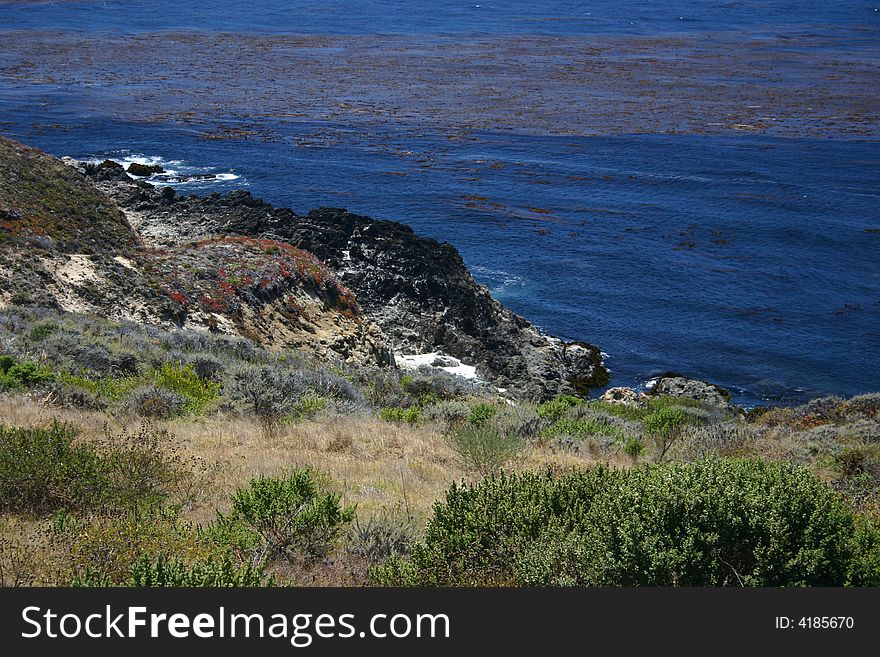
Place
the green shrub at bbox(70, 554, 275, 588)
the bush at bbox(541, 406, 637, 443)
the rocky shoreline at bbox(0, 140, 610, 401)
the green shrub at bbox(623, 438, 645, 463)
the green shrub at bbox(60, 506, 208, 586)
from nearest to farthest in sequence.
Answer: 1. the green shrub at bbox(70, 554, 275, 588)
2. the green shrub at bbox(60, 506, 208, 586)
3. the green shrub at bbox(623, 438, 645, 463)
4. the bush at bbox(541, 406, 637, 443)
5. the rocky shoreline at bbox(0, 140, 610, 401)

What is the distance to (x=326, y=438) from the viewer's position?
516 inches

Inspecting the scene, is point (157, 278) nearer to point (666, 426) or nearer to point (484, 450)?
point (666, 426)

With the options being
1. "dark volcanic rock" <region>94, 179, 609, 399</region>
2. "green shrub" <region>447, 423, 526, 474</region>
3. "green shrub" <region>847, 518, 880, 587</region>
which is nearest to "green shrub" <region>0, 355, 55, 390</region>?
"green shrub" <region>447, 423, 526, 474</region>

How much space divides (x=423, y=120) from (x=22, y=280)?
6321 centimetres

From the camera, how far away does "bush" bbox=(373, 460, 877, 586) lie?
20.2 ft

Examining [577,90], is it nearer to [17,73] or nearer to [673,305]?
[673,305]

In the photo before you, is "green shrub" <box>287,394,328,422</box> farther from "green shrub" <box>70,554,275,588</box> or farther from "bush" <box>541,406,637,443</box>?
"green shrub" <box>70,554,275,588</box>

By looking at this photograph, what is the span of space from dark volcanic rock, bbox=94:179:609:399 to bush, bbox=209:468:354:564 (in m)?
25.1

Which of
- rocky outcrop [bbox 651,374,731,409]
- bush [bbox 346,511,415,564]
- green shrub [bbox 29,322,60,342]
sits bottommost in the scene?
rocky outcrop [bbox 651,374,731,409]

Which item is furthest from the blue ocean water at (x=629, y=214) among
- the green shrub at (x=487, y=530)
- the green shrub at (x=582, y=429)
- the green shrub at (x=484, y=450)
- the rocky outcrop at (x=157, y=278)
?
the green shrub at (x=487, y=530)

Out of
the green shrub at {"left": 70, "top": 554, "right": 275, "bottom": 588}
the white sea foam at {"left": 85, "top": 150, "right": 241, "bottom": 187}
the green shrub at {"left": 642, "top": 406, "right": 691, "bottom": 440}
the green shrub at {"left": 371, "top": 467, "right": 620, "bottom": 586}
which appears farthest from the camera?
the white sea foam at {"left": 85, "top": 150, "right": 241, "bottom": 187}

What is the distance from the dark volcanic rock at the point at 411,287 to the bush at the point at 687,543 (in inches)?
1014

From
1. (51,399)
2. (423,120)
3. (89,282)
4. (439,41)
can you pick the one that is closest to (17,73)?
(423,120)

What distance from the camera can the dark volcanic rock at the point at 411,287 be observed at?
35562 mm
